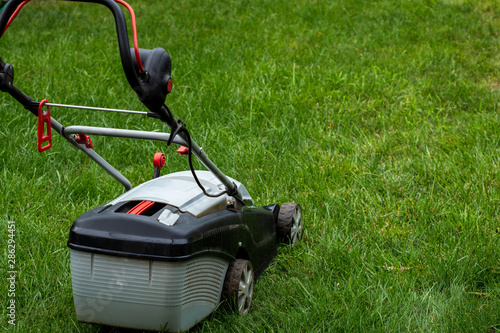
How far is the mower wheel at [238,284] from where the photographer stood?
7.43ft

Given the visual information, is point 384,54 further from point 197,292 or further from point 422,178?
point 197,292

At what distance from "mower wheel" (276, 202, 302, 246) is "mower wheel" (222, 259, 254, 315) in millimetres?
540

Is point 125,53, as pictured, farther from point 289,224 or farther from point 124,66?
point 289,224

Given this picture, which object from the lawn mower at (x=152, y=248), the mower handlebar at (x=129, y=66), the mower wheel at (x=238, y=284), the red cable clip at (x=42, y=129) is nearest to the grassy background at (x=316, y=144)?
the mower wheel at (x=238, y=284)

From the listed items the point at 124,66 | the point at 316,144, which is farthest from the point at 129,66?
the point at 316,144

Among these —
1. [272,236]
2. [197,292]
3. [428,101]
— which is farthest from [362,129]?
[197,292]

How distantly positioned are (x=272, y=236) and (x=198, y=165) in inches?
43.9

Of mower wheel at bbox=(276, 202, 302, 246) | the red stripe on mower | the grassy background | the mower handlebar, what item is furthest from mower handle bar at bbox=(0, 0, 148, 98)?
mower wheel at bbox=(276, 202, 302, 246)

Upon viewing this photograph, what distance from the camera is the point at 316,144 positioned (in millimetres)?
4039

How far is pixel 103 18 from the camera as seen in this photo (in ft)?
21.8

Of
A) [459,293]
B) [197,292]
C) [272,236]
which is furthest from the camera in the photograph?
[272,236]

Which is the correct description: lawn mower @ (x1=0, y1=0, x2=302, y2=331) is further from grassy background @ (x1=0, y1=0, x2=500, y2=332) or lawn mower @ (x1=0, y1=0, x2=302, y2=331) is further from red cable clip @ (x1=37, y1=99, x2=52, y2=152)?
grassy background @ (x1=0, y1=0, x2=500, y2=332)

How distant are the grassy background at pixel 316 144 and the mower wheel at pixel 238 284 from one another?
6 centimetres

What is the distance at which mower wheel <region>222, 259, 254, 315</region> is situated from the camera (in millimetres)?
2264
